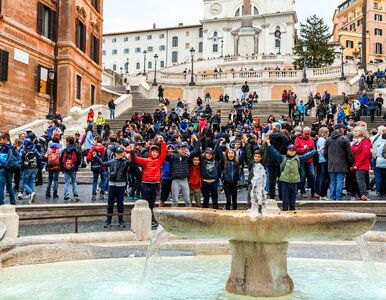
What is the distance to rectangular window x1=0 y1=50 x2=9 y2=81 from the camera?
25.8 m

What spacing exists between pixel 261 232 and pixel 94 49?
34.4 m

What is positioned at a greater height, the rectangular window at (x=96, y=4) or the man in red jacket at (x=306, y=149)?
the rectangular window at (x=96, y=4)

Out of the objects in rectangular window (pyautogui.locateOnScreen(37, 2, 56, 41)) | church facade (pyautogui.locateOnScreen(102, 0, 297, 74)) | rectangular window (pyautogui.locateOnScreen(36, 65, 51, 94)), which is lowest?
rectangular window (pyautogui.locateOnScreen(36, 65, 51, 94))

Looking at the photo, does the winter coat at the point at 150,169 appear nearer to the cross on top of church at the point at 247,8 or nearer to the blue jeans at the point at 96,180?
the blue jeans at the point at 96,180

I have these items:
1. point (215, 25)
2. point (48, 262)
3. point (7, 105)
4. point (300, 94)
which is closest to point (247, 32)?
point (215, 25)

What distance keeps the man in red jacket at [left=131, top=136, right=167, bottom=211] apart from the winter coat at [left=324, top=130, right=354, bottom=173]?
414 cm

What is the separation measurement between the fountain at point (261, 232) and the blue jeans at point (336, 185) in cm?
681

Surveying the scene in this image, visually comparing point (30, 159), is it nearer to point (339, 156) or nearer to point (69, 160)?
point (69, 160)

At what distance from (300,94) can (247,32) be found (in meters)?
32.5

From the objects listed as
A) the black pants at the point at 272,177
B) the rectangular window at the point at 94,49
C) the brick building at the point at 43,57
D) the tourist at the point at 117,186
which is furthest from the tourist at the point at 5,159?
the rectangular window at the point at 94,49

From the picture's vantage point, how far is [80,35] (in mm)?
34375

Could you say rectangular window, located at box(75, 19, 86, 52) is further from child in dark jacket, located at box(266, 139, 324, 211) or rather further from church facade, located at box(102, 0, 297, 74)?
church facade, located at box(102, 0, 297, 74)

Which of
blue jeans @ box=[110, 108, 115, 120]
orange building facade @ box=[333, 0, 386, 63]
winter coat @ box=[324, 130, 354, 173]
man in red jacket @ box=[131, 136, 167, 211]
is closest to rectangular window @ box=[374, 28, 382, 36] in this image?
orange building facade @ box=[333, 0, 386, 63]

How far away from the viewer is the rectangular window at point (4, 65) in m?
25.8
